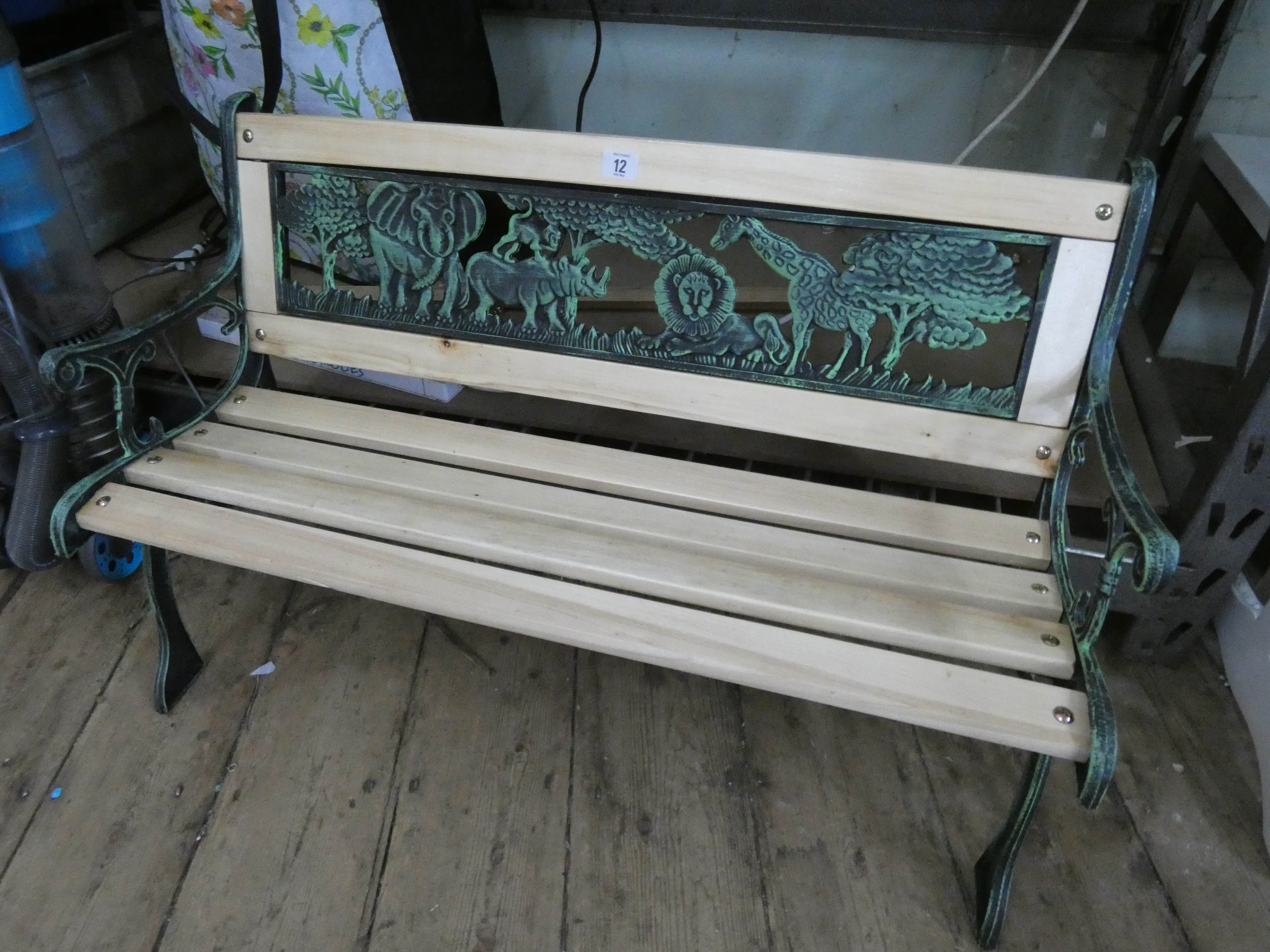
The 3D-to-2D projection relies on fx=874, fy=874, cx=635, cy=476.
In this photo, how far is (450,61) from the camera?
1859 millimetres

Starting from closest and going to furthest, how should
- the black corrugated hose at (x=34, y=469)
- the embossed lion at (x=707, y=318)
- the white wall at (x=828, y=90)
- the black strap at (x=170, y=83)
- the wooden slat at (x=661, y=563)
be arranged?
the wooden slat at (x=661, y=563), the embossed lion at (x=707, y=318), the black corrugated hose at (x=34, y=469), the black strap at (x=170, y=83), the white wall at (x=828, y=90)

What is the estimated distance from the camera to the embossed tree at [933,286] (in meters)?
1.20

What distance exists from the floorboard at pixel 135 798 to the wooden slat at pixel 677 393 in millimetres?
579

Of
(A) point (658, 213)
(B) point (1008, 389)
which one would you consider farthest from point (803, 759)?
(A) point (658, 213)

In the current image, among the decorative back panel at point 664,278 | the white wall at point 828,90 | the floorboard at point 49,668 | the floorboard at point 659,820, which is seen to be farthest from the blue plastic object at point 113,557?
the white wall at point 828,90

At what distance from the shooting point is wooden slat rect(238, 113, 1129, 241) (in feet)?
3.74

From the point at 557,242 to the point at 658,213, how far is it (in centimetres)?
17

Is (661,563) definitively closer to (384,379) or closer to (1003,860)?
(1003,860)

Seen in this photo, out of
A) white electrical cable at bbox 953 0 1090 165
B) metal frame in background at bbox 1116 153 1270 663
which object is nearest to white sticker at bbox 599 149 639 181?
white electrical cable at bbox 953 0 1090 165

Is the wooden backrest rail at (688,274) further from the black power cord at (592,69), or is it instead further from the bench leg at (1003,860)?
the black power cord at (592,69)

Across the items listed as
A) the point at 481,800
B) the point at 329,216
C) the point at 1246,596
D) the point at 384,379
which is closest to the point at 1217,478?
the point at 1246,596

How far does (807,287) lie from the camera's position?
1.27 meters

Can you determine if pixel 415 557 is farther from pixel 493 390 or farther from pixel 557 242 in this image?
pixel 493 390

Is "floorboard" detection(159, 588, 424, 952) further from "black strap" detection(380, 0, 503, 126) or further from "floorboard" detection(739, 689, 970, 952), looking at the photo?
"black strap" detection(380, 0, 503, 126)
